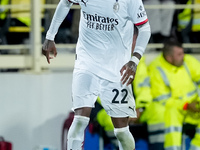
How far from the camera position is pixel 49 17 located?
834 centimetres

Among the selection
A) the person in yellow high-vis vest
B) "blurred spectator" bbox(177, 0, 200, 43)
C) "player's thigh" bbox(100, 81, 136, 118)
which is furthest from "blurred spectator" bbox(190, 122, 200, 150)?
"player's thigh" bbox(100, 81, 136, 118)

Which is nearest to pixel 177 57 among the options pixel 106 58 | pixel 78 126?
pixel 106 58

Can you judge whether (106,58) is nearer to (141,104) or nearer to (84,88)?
(84,88)

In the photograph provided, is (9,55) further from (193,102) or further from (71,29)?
(193,102)

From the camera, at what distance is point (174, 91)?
775 centimetres

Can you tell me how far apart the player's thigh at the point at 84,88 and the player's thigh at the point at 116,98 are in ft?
0.24

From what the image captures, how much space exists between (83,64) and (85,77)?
0.35 ft

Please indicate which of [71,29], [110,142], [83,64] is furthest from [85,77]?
[71,29]

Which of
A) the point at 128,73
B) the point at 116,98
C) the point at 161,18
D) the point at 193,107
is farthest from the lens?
the point at 161,18

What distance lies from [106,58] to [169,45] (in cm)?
164

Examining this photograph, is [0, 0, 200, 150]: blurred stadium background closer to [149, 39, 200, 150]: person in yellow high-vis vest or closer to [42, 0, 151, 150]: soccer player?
[149, 39, 200, 150]: person in yellow high-vis vest

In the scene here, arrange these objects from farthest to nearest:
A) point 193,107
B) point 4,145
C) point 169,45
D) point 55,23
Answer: point 169,45 → point 4,145 → point 193,107 → point 55,23

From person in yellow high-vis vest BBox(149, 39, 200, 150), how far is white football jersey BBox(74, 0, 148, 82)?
1.31m

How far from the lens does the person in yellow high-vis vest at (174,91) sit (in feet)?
24.7
